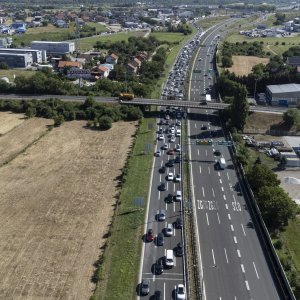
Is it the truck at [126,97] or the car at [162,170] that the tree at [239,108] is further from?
the truck at [126,97]

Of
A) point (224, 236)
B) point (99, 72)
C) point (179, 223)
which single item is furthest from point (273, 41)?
point (224, 236)

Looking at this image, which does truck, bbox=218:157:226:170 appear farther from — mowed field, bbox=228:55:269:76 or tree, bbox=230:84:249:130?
mowed field, bbox=228:55:269:76

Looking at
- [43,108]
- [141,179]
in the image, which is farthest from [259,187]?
[43,108]

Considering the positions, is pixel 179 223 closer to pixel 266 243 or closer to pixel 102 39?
pixel 266 243

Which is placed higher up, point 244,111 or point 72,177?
point 244,111

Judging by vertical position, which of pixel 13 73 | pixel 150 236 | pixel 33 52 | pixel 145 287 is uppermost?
pixel 145 287

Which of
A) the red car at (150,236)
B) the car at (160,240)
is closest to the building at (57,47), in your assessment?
the red car at (150,236)

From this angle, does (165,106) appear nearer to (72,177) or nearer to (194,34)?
(72,177)
